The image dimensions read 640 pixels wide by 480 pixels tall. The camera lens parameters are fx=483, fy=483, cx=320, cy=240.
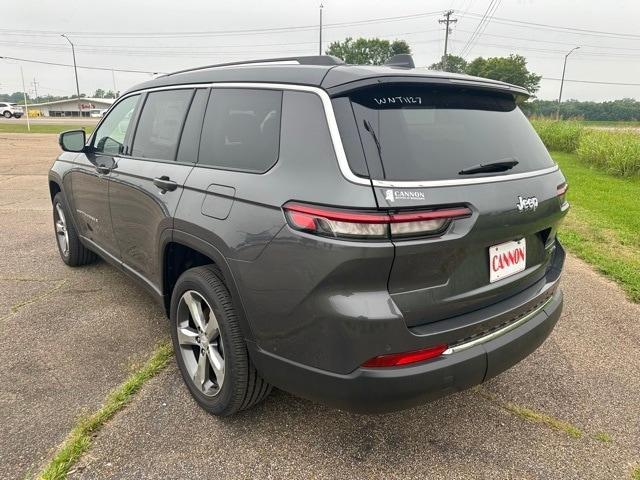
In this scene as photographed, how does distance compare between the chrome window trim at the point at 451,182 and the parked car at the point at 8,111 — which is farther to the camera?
the parked car at the point at 8,111

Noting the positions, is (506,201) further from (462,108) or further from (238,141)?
(238,141)

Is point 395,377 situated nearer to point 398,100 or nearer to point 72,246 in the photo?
point 398,100

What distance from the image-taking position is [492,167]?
2164 millimetres

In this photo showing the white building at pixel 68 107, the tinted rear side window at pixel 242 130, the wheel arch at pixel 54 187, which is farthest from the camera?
the white building at pixel 68 107

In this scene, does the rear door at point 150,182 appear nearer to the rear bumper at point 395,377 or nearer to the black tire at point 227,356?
the black tire at point 227,356

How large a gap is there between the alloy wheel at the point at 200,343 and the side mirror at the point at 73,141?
7.15 feet

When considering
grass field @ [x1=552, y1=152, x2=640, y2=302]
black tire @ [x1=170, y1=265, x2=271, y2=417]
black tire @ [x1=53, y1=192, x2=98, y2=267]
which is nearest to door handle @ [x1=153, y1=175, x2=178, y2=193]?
black tire @ [x1=170, y1=265, x2=271, y2=417]

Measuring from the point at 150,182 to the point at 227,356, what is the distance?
4.06 feet

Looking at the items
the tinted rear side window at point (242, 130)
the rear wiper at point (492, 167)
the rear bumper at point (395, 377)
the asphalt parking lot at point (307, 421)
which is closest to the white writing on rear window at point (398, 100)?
the rear wiper at point (492, 167)

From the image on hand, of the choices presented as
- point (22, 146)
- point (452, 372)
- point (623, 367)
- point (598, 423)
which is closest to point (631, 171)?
point (623, 367)

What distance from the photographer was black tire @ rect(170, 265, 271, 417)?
7.54 ft

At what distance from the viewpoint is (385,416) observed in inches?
103

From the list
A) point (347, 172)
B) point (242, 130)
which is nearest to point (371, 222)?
point (347, 172)

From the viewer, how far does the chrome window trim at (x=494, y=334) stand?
6.69 ft
